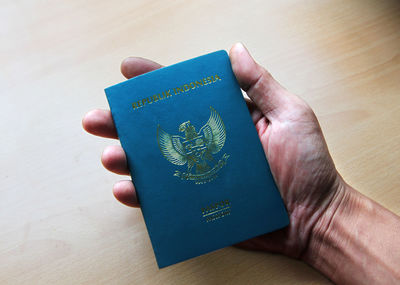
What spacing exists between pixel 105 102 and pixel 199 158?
366 mm

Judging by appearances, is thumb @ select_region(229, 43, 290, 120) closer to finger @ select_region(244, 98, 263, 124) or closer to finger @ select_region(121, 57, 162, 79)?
finger @ select_region(244, 98, 263, 124)

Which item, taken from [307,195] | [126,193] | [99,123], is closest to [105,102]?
[99,123]

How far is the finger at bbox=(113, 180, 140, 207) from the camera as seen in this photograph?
967 millimetres

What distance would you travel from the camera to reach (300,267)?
1.00 m

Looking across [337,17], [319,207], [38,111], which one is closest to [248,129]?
[319,207]

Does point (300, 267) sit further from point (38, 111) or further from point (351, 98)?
point (38, 111)

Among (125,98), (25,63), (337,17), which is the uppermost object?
(25,63)

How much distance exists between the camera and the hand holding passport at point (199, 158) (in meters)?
0.91

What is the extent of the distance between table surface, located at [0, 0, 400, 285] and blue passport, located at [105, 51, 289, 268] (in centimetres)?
13

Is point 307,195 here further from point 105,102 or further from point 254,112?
point 105,102

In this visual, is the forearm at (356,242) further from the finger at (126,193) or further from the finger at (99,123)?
the finger at (99,123)

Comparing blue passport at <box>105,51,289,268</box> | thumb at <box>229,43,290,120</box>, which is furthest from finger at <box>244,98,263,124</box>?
blue passport at <box>105,51,289,268</box>

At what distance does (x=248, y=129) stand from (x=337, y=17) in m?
0.52

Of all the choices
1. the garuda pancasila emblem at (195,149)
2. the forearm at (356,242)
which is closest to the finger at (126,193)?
the garuda pancasila emblem at (195,149)
